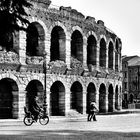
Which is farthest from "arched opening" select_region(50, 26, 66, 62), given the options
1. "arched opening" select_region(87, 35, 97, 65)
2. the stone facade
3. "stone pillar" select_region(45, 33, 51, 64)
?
"arched opening" select_region(87, 35, 97, 65)

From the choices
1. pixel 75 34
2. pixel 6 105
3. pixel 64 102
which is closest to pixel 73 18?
pixel 75 34

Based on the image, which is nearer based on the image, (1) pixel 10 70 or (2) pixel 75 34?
(1) pixel 10 70

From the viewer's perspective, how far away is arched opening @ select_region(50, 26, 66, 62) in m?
32.7

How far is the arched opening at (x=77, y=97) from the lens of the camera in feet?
114

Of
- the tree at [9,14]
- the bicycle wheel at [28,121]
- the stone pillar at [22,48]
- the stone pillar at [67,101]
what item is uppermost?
the stone pillar at [22,48]

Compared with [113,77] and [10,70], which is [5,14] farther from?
[113,77]

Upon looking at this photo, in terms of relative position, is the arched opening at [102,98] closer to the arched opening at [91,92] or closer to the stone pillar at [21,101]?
the arched opening at [91,92]

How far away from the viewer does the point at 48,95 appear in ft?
101

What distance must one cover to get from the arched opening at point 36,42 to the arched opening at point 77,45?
194 inches

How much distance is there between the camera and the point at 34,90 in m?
31.0

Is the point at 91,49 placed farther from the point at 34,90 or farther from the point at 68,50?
the point at 34,90

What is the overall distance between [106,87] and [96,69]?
3.27 m

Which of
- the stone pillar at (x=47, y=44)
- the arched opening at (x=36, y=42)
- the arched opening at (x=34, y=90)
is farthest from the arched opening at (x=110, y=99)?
the arched opening at (x=36, y=42)

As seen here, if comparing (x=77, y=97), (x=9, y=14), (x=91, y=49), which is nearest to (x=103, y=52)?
(x=91, y=49)
